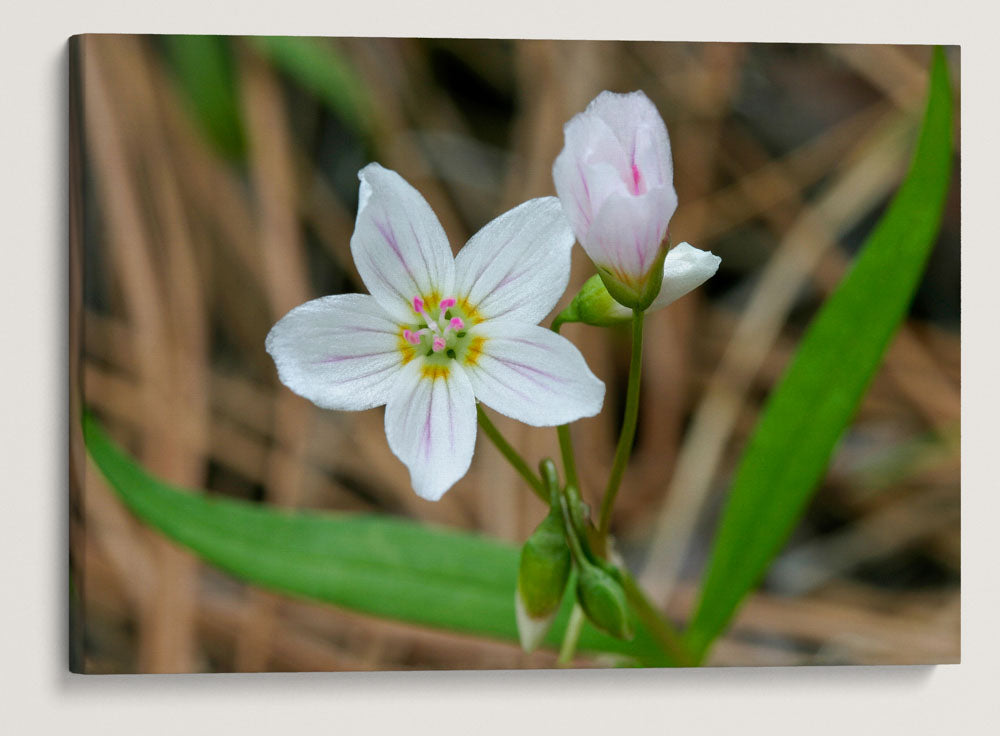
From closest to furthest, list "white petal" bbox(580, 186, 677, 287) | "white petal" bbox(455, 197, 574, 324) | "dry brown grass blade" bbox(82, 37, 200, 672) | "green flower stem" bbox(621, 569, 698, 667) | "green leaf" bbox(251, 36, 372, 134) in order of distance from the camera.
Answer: "white petal" bbox(580, 186, 677, 287), "white petal" bbox(455, 197, 574, 324), "green flower stem" bbox(621, 569, 698, 667), "dry brown grass blade" bbox(82, 37, 200, 672), "green leaf" bbox(251, 36, 372, 134)

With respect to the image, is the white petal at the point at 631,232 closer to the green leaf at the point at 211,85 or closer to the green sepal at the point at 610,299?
the green sepal at the point at 610,299

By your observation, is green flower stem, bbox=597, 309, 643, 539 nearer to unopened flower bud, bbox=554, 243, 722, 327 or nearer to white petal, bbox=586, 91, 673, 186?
unopened flower bud, bbox=554, 243, 722, 327

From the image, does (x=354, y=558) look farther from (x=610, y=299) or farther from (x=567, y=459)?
(x=610, y=299)

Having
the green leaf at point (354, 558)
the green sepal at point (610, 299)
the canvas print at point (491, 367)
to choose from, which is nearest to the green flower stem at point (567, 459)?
the canvas print at point (491, 367)

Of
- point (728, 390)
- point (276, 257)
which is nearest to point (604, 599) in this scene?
point (728, 390)

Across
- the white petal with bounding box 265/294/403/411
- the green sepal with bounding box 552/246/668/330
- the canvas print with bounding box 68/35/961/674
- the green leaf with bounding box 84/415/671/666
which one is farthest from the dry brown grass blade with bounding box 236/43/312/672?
the green sepal with bounding box 552/246/668/330

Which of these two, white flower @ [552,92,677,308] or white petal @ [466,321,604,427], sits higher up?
white flower @ [552,92,677,308]

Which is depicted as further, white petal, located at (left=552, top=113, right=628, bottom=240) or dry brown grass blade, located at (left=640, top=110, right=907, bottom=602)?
dry brown grass blade, located at (left=640, top=110, right=907, bottom=602)
